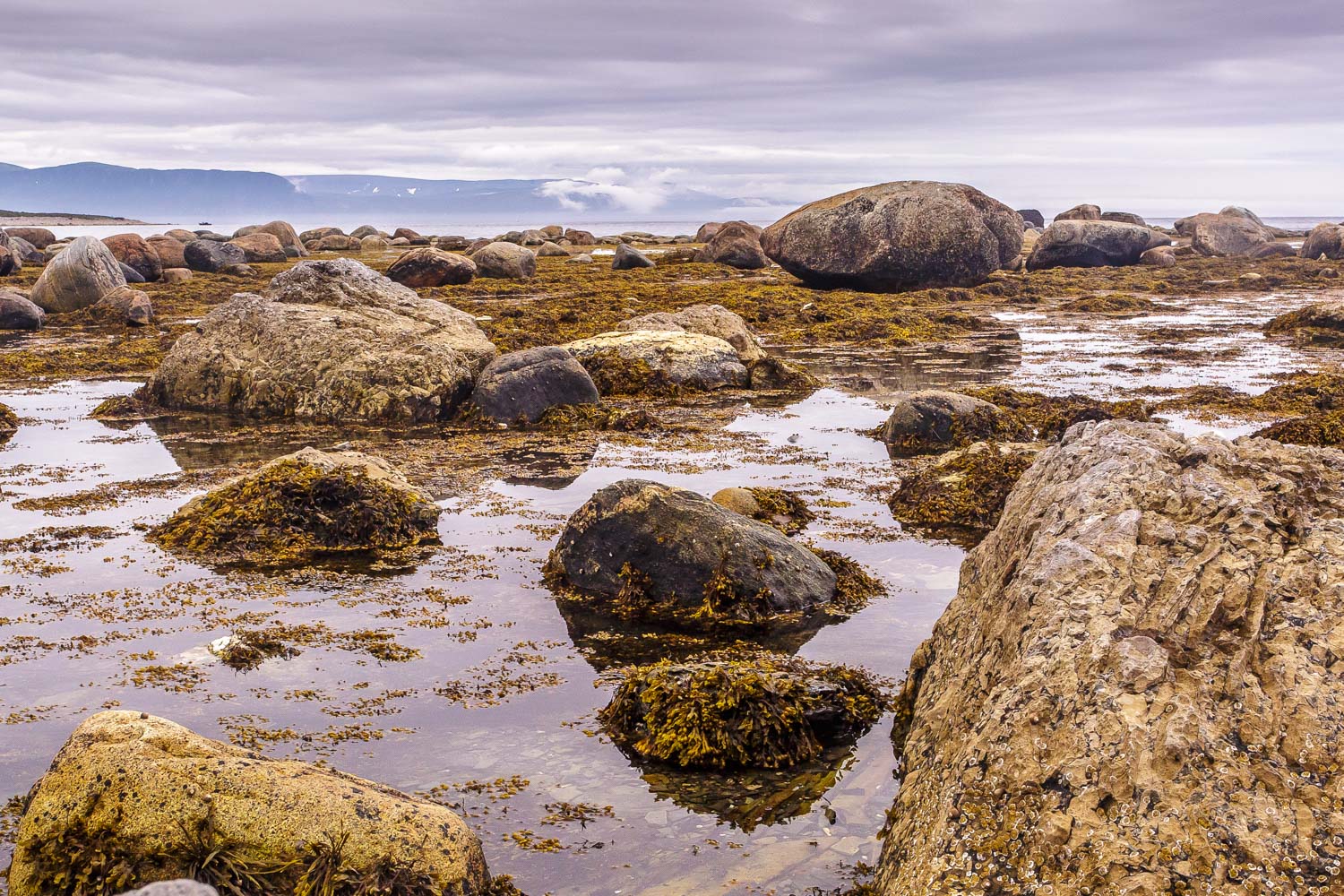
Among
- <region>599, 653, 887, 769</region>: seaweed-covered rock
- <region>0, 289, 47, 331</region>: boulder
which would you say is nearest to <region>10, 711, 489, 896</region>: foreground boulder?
<region>599, 653, 887, 769</region>: seaweed-covered rock

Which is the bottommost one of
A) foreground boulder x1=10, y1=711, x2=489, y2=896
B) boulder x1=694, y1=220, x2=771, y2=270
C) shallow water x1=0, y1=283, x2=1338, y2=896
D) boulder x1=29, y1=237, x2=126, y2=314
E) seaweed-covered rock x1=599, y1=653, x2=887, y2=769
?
shallow water x1=0, y1=283, x2=1338, y2=896

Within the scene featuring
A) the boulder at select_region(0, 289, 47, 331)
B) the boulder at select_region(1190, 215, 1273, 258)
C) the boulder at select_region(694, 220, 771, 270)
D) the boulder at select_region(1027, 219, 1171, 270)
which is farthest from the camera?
the boulder at select_region(1190, 215, 1273, 258)

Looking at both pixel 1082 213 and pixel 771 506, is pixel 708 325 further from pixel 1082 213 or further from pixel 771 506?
pixel 1082 213

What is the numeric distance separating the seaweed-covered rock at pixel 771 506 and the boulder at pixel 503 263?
28322 millimetres

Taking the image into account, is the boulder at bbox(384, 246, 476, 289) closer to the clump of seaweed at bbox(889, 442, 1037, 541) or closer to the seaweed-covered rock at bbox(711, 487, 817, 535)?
the clump of seaweed at bbox(889, 442, 1037, 541)

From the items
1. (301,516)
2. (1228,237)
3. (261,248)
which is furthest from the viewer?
(1228,237)

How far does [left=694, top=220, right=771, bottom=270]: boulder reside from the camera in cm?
4203

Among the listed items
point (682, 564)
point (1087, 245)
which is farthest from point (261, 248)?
point (682, 564)

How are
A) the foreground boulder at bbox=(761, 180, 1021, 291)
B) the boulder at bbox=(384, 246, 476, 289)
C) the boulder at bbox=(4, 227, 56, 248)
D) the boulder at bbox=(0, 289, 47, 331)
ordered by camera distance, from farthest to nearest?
the boulder at bbox=(4, 227, 56, 248), the boulder at bbox=(384, 246, 476, 289), the foreground boulder at bbox=(761, 180, 1021, 291), the boulder at bbox=(0, 289, 47, 331)

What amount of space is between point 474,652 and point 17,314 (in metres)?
23.0

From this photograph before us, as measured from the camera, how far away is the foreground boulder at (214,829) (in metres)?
3.95

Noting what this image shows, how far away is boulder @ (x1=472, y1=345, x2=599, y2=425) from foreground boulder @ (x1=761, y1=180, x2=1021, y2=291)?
668 inches

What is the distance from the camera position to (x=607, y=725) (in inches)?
227

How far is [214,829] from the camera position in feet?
13.2
